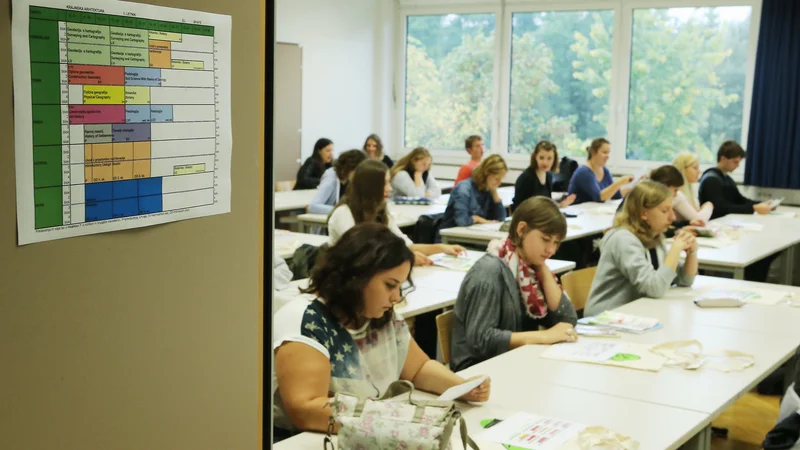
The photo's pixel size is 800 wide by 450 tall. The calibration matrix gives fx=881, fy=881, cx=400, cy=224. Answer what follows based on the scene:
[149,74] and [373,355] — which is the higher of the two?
[149,74]

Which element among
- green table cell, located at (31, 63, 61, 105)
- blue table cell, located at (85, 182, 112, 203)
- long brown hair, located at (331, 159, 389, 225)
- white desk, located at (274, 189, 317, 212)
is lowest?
white desk, located at (274, 189, 317, 212)

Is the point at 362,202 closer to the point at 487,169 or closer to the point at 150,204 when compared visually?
the point at 487,169

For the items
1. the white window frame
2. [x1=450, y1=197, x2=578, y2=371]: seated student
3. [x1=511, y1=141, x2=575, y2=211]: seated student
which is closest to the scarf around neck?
[x1=450, y1=197, x2=578, y2=371]: seated student

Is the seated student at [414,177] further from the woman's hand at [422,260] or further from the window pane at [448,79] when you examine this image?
the woman's hand at [422,260]

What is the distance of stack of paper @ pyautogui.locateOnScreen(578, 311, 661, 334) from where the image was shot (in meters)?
3.50

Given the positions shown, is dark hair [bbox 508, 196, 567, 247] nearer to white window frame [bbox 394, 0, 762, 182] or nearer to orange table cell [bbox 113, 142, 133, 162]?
orange table cell [bbox 113, 142, 133, 162]

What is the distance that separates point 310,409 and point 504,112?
27.8ft

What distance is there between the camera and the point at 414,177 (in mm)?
8469

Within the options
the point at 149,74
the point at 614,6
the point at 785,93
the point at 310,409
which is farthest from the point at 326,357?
the point at 614,6

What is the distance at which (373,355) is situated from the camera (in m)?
2.59

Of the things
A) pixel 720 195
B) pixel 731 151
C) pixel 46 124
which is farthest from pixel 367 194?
pixel 731 151

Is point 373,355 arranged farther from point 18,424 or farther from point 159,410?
point 18,424

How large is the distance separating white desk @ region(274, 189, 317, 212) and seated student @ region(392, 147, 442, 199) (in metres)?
0.82

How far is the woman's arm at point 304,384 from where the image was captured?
2.28 metres
